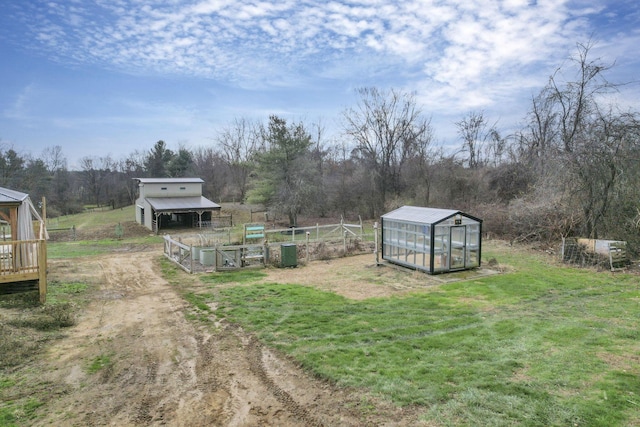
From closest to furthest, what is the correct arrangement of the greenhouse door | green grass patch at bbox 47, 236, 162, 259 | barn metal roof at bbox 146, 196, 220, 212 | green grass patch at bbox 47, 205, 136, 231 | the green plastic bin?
the greenhouse door
the green plastic bin
green grass patch at bbox 47, 236, 162, 259
barn metal roof at bbox 146, 196, 220, 212
green grass patch at bbox 47, 205, 136, 231

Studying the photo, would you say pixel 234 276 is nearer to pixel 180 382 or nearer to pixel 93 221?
pixel 180 382

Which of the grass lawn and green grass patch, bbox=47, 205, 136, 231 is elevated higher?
green grass patch, bbox=47, 205, 136, 231

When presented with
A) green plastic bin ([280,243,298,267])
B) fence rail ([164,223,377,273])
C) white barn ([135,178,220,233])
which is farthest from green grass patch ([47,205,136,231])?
green plastic bin ([280,243,298,267])

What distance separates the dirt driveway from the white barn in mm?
23704

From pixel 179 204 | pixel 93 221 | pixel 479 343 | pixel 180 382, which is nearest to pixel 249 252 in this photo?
pixel 180 382

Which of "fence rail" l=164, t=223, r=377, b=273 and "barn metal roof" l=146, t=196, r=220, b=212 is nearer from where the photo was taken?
"fence rail" l=164, t=223, r=377, b=273

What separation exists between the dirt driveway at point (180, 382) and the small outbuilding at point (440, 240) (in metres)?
8.25

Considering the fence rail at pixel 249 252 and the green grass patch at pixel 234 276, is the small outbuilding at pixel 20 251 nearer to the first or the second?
the green grass patch at pixel 234 276

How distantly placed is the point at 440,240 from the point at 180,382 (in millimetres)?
10796

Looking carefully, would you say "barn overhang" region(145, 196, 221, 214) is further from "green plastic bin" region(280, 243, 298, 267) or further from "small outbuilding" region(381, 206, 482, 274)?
"small outbuilding" region(381, 206, 482, 274)

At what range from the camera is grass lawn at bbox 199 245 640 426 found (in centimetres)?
577

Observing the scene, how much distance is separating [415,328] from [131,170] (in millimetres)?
64564

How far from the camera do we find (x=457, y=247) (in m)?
15.2

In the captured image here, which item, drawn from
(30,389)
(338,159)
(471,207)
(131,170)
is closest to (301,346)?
(30,389)
